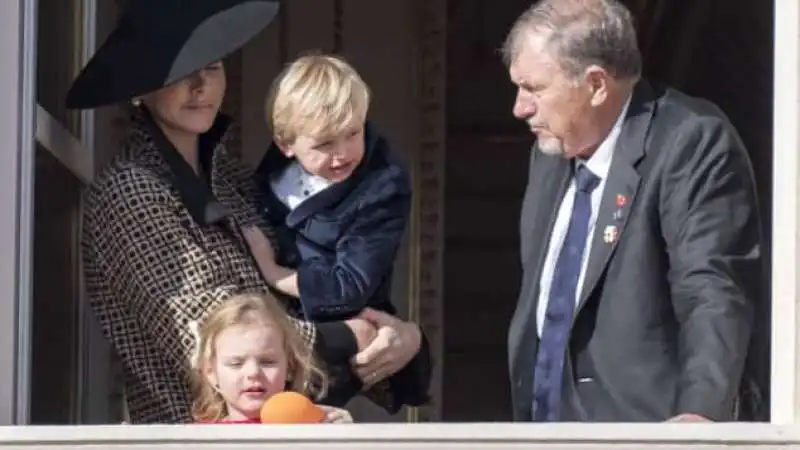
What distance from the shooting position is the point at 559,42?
4.73m

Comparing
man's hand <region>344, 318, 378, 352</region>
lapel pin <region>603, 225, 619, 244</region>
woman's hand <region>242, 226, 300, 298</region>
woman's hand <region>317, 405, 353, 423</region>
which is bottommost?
woman's hand <region>317, 405, 353, 423</region>

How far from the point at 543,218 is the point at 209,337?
54cm

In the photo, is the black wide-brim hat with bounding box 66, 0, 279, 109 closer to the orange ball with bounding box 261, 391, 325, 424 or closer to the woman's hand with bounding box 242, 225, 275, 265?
Answer: the woman's hand with bounding box 242, 225, 275, 265

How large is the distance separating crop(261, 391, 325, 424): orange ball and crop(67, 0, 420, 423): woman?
0.23 metres

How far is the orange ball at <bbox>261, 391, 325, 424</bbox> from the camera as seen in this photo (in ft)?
14.9

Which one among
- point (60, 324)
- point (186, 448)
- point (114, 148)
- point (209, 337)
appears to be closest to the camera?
point (186, 448)

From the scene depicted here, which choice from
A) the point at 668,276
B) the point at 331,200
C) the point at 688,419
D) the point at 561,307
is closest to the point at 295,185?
the point at 331,200

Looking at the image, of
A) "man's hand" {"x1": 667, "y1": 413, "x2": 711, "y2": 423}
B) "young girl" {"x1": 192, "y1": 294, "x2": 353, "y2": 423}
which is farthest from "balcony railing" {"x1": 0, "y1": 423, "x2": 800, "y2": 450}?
"young girl" {"x1": 192, "y1": 294, "x2": 353, "y2": 423}

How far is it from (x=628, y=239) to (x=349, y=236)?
0.45 m

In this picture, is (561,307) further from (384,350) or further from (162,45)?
(162,45)

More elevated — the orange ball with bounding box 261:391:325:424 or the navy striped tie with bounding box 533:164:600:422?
the navy striped tie with bounding box 533:164:600:422

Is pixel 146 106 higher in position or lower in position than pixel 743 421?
higher

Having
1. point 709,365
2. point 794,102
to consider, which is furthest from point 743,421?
point 794,102

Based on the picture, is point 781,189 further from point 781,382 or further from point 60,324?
point 60,324
